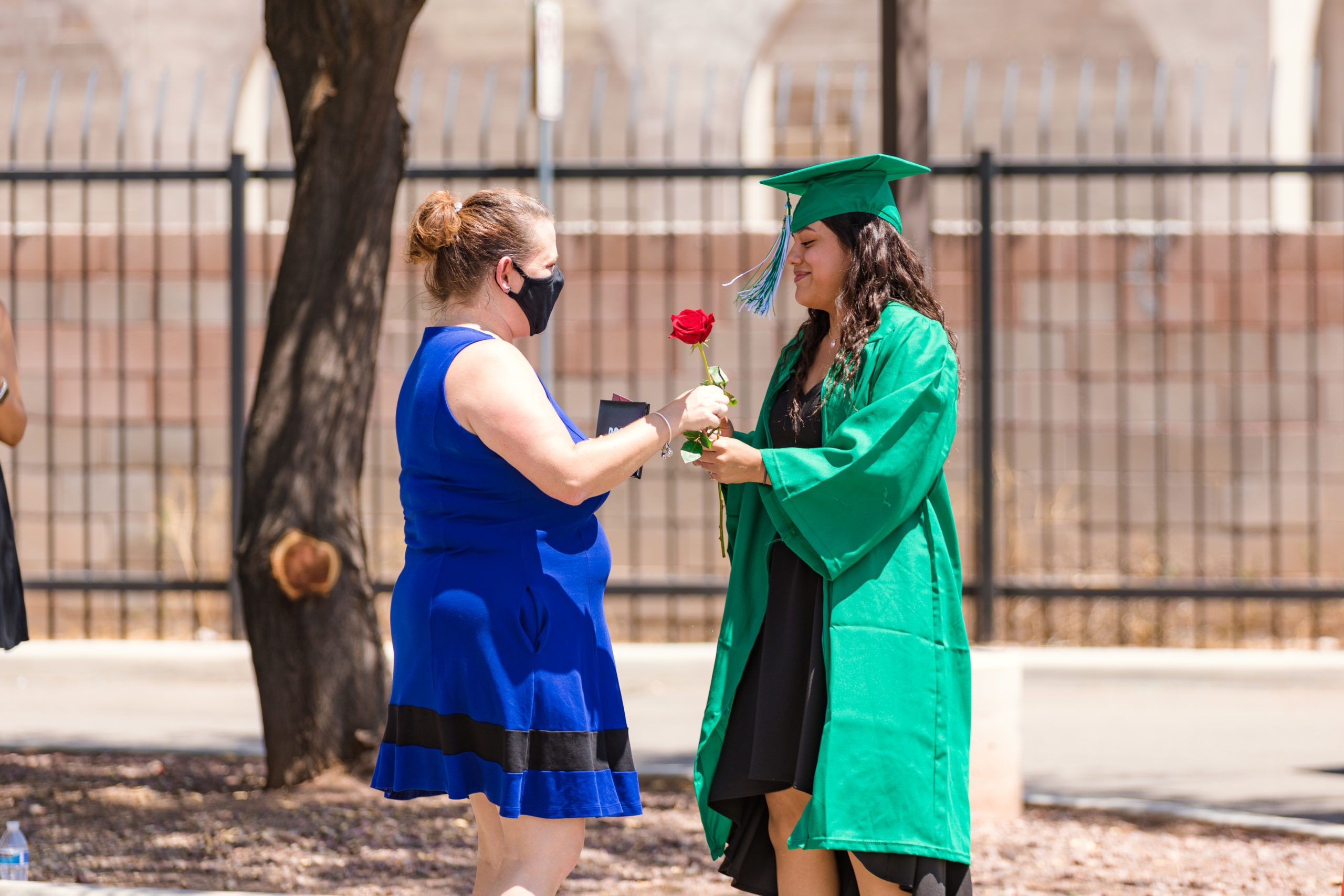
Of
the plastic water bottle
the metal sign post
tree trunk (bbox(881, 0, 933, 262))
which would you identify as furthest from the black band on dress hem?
the metal sign post

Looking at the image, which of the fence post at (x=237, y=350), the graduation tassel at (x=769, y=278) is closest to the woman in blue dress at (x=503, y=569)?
the graduation tassel at (x=769, y=278)

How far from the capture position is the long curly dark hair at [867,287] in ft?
10.6

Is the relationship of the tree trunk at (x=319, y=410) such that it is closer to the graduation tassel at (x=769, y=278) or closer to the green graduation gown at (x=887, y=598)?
the graduation tassel at (x=769, y=278)

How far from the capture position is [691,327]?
3.26m

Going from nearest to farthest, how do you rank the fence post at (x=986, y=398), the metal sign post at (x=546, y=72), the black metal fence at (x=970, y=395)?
the metal sign post at (x=546, y=72) → the fence post at (x=986, y=398) → the black metal fence at (x=970, y=395)

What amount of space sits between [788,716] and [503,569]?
71 cm

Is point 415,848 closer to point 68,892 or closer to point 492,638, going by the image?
point 68,892

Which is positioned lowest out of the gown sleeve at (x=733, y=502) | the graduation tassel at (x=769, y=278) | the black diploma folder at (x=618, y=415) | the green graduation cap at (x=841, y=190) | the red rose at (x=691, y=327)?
the gown sleeve at (x=733, y=502)

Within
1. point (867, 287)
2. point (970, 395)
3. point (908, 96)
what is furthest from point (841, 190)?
point (970, 395)

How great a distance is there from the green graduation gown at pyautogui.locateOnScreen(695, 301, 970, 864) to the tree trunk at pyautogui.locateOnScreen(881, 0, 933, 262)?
1969 millimetres

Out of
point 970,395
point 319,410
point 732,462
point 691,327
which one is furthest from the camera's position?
point 970,395

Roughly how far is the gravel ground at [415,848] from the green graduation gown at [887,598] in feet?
4.67

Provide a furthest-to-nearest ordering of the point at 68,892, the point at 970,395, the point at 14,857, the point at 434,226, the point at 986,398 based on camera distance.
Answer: the point at 970,395 < the point at 986,398 < the point at 14,857 < the point at 68,892 < the point at 434,226

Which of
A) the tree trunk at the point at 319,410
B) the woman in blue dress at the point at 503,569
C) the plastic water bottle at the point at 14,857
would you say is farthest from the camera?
the tree trunk at the point at 319,410
